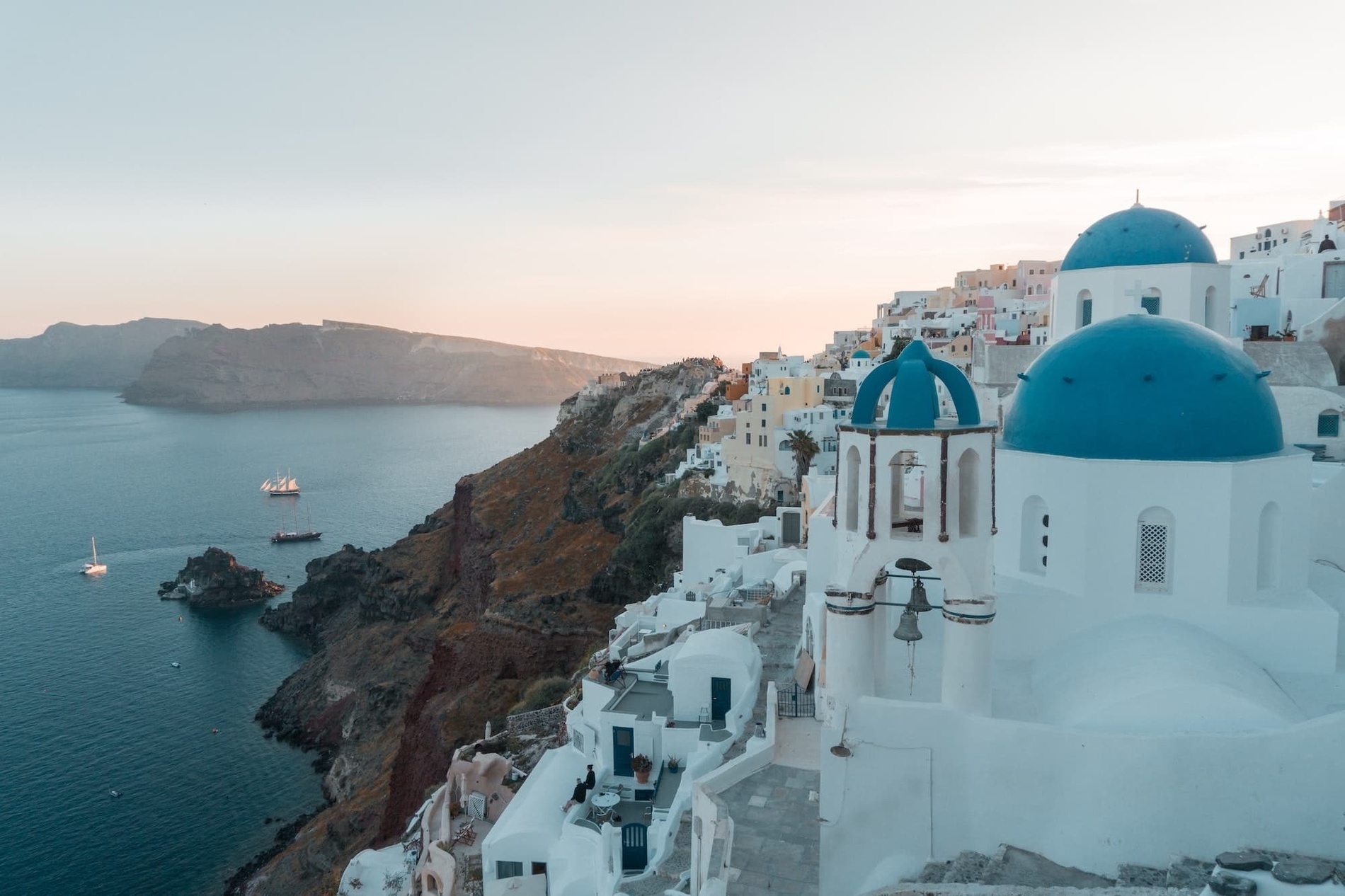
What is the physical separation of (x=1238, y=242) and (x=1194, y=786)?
54.8 metres

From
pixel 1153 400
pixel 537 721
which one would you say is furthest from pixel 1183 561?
pixel 537 721

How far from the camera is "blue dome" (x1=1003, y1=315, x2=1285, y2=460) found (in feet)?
34.0

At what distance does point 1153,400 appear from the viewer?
10562mm

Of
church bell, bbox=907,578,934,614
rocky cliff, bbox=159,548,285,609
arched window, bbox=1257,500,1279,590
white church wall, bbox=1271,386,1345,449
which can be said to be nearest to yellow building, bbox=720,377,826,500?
white church wall, bbox=1271,386,1345,449

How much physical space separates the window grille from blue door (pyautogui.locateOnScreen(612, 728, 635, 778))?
10.3 meters

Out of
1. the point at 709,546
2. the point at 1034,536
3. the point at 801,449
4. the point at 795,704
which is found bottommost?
the point at 709,546

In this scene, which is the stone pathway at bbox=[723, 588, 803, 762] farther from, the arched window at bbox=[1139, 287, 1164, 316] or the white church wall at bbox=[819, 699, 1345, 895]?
the arched window at bbox=[1139, 287, 1164, 316]

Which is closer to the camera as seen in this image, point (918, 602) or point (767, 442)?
point (918, 602)

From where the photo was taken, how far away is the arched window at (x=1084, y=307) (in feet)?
62.8

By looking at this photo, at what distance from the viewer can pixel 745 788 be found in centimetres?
1145

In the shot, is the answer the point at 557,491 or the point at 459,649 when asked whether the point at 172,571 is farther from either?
the point at 459,649

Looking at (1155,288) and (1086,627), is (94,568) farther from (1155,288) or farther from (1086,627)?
(1086,627)

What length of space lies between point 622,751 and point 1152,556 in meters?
10.9

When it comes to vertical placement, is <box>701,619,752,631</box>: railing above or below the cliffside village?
below
